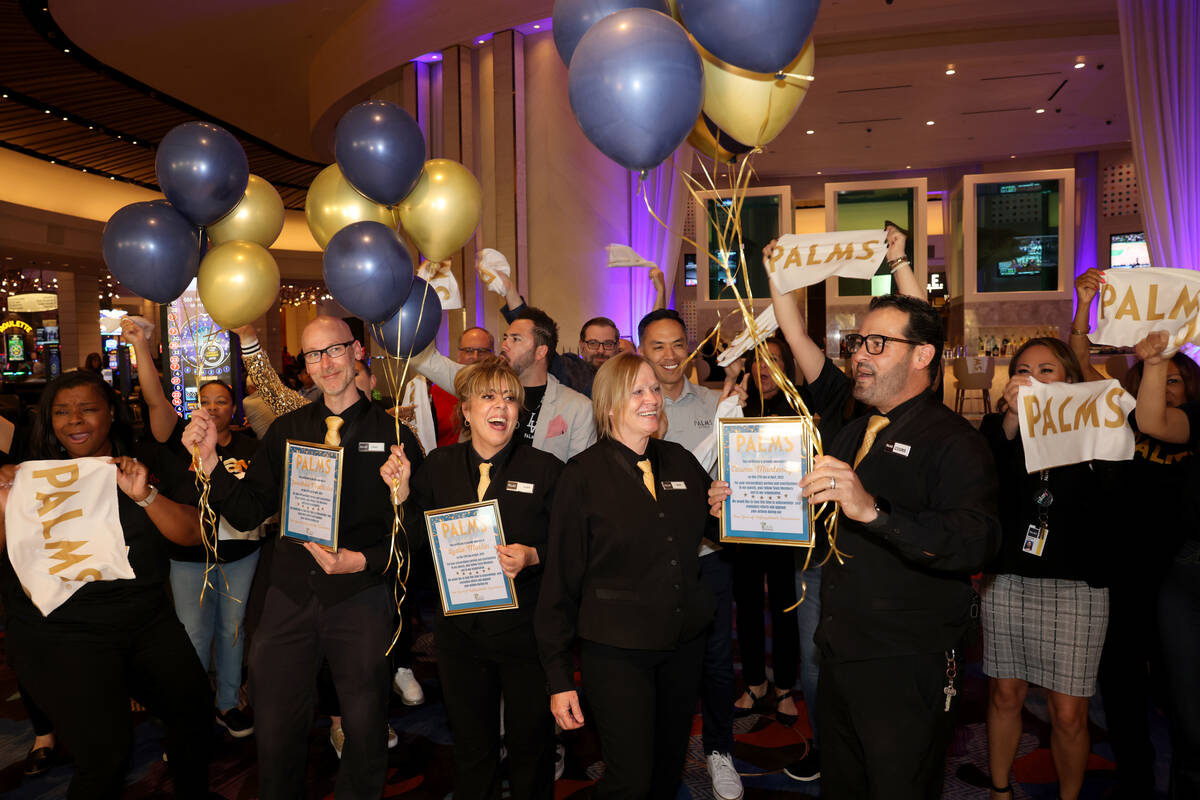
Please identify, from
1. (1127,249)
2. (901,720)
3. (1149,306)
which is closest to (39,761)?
(901,720)

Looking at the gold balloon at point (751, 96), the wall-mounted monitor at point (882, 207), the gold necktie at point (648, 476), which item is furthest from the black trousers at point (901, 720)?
the wall-mounted monitor at point (882, 207)

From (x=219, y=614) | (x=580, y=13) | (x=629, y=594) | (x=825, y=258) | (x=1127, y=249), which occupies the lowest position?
(x=219, y=614)

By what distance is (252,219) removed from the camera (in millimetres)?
3090

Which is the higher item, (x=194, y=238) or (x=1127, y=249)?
(x=1127, y=249)

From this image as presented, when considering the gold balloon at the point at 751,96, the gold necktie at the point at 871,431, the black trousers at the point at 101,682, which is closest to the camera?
the gold necktie at the point at 871,431

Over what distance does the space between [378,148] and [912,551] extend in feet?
7.13

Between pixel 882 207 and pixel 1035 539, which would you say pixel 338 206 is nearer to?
pixel 1035 539

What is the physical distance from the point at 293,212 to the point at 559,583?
19.2m

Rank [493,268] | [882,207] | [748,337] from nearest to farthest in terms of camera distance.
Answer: [748,337]
[493,268]
[882,207]

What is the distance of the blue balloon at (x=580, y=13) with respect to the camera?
230 centimetres

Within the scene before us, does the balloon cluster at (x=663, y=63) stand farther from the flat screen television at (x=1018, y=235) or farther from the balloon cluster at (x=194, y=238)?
the flat screen television at (x=1018, y=235)

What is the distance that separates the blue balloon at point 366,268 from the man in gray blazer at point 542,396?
0.51 m

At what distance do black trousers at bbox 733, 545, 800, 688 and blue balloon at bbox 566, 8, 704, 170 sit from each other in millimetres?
1859

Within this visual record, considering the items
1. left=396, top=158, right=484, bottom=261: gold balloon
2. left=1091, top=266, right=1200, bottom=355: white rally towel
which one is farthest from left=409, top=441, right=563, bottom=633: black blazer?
left=1091, top=266, right=1200, bottom=355: white rally towel
